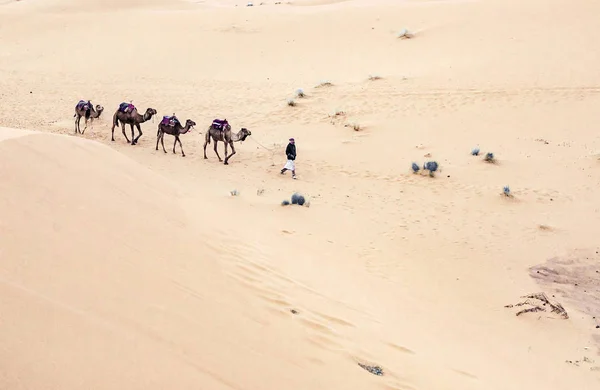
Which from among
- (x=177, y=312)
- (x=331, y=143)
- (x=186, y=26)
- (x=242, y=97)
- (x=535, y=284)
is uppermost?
(x=186, y=26)

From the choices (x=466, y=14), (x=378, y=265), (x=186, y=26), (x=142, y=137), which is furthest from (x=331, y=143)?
(x=186, y=26)

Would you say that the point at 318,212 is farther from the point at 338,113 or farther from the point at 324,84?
the point at 324,84

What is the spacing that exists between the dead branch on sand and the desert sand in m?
0.10

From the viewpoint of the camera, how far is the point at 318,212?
11.7m

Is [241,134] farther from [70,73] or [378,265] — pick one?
[70,73]

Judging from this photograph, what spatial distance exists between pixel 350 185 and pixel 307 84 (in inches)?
408

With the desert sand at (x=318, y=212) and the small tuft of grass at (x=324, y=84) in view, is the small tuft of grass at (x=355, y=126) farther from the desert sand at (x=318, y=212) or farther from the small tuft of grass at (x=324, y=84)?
the small tuft of grass at (x=324, y=84)

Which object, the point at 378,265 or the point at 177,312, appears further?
the point at 378,265

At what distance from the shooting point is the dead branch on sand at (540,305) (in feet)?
25.8

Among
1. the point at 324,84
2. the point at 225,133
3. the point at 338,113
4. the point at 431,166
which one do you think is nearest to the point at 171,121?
the point at 225,133

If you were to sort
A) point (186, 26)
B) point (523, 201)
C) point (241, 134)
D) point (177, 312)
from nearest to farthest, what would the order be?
point (177, 312), point (523, 201), point (241, 134), point (186, 26)

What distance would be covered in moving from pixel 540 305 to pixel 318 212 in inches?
198

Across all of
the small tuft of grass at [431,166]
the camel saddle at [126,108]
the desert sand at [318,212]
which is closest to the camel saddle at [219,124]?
the desert sand at [318,212]

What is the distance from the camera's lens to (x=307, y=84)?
2338 centimetres
